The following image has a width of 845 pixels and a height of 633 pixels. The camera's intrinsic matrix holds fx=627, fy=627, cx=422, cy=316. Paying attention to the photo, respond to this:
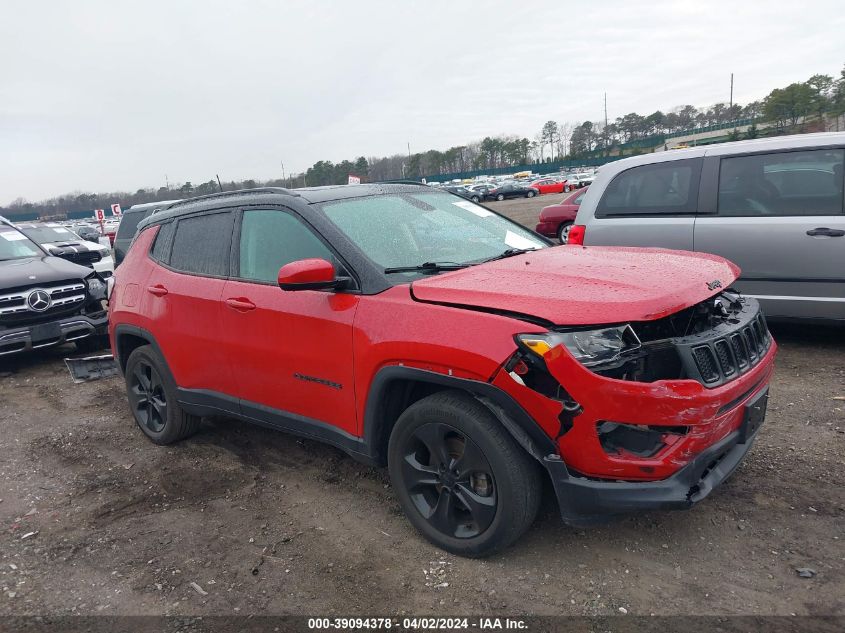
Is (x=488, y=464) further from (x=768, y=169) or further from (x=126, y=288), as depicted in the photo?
(x=768, y=169)

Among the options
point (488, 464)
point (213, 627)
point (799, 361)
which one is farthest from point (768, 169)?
point (213, 627)

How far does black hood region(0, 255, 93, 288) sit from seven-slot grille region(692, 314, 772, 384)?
23.1ft

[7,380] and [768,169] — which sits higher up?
[768,169]

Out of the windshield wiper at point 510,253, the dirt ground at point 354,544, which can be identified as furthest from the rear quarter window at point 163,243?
the windshield wiper at point 510,253

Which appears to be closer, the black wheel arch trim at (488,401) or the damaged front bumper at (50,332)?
the black wheel arch trim at (488,401)

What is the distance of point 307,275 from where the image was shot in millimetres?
3002

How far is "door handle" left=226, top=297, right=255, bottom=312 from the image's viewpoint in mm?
3627

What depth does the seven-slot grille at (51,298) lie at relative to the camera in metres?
6.77

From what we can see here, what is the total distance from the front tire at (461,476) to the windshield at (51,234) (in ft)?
45.3

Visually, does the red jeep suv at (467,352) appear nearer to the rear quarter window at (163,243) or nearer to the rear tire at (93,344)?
the rear quarter window at (163,243)

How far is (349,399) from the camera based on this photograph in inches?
126

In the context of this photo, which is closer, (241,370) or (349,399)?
(349,399)

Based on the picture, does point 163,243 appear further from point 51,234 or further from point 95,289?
point 51,234

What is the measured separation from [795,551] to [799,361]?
9.43 feet
